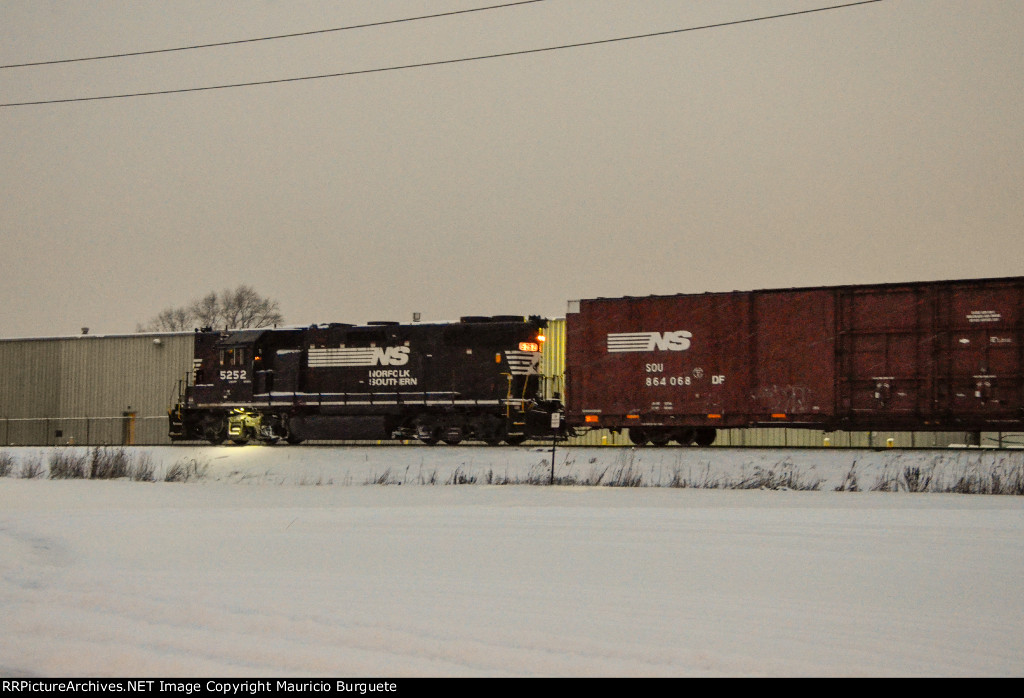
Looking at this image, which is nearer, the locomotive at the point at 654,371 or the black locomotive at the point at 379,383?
the locomotive at the point at 654,371

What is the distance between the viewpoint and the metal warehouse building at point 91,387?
124 feet

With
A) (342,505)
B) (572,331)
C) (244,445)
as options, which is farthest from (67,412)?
(342,505)

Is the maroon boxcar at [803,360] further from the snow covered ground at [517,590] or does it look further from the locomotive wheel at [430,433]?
the snow covered ground at [517,590]

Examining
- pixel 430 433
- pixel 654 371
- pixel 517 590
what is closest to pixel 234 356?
pixel 430 433

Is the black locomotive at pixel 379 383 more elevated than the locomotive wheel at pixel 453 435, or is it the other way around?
the black locomotive at pixel 379 383

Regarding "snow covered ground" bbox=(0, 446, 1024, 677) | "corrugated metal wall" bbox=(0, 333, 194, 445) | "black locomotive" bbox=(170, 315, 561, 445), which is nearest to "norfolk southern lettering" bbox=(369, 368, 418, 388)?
"black locomotive" bbox=(170, 315, 561, 445)

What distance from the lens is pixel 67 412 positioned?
39.6m

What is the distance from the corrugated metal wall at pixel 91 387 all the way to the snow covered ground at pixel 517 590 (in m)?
27.2

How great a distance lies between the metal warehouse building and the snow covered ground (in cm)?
2713

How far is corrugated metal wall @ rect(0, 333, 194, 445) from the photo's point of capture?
37938 mm

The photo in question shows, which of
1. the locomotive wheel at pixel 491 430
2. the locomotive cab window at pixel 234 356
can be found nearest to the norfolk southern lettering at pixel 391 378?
the locomotive wheel at pixel 491 430

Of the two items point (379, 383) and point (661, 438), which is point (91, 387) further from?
point (661, 438)

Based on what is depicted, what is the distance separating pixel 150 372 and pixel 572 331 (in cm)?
2226
